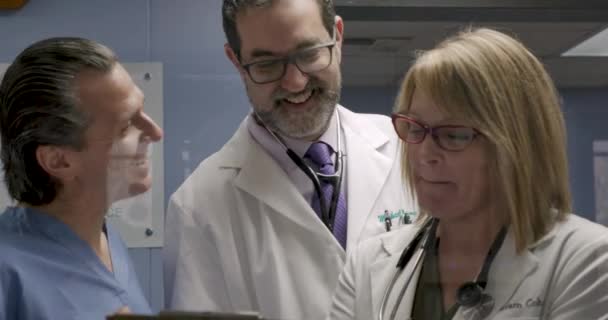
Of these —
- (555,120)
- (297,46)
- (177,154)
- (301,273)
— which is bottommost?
(301,273)

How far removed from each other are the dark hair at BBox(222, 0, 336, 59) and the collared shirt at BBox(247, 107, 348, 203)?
0.18 meters

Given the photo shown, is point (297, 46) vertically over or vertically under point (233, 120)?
over

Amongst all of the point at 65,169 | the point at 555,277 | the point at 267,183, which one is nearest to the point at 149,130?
the point at 65,169

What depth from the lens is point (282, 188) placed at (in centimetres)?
141

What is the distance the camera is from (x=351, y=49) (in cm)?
163

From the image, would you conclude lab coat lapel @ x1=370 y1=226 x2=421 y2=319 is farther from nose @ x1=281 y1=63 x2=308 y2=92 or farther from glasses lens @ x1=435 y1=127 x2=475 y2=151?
nose @ x1=281 y1=63 x2=308 y2=92

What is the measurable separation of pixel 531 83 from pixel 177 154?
0.84 m

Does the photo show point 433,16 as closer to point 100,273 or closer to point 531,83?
point 531,83

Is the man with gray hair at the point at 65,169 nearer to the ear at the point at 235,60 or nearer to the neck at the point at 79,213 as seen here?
the neck at the point at 79,213

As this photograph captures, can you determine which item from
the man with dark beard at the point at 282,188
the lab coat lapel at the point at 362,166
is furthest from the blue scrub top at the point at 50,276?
the lab coat lapel at the point at 362,166

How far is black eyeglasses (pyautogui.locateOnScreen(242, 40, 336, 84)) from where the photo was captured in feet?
4.11

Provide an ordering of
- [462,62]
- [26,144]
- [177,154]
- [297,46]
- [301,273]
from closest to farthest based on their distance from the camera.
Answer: [462,62] → [26,144] → [297,46] → [301,273] → [177,154]

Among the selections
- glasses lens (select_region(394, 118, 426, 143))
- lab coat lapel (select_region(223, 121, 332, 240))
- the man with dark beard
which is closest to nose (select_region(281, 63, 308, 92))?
the man with dark beard

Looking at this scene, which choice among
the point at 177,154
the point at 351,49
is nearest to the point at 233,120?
the point at 177,154
